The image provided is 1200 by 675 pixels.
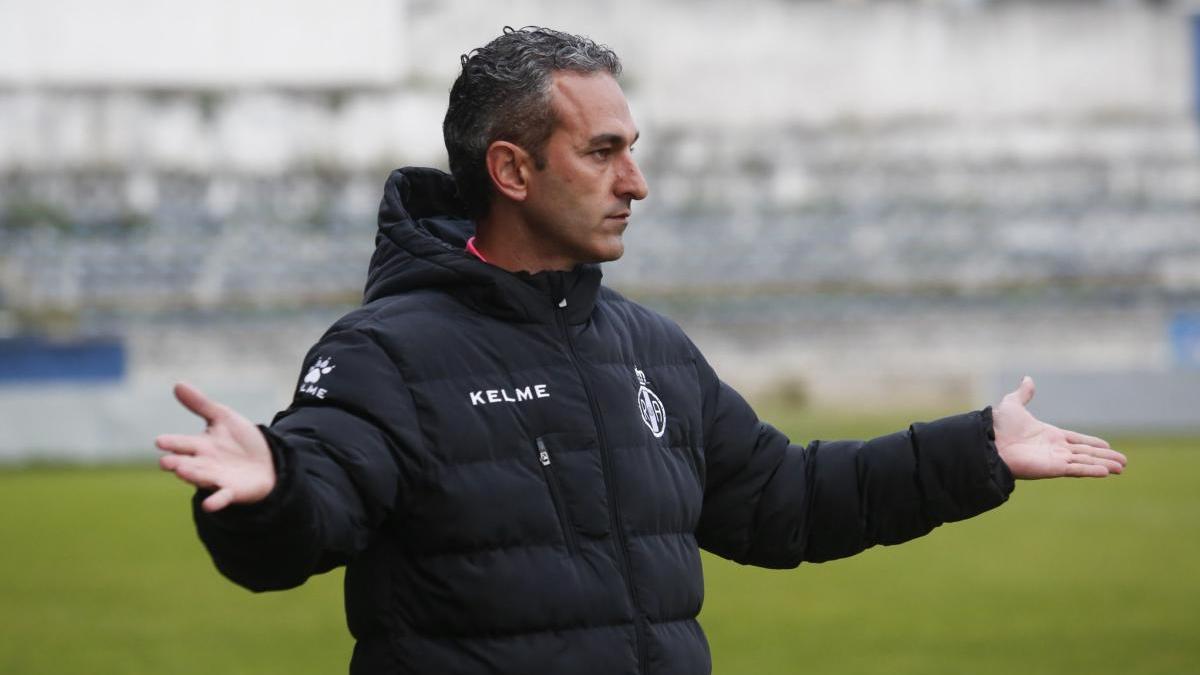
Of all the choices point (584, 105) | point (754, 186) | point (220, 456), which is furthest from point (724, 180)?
point (220, 456)

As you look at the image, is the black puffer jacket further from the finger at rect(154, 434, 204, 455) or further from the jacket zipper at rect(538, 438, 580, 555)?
the finger at rect(154, 434, 204, 455)

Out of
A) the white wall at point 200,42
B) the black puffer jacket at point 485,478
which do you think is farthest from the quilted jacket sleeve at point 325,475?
the white wall at point 200,42

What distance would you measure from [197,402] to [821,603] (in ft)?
29.0

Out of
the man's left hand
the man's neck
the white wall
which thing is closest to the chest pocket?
the man's neck

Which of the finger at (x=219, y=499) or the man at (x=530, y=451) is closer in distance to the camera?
the finger at (x=219, y=499)

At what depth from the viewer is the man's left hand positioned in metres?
3.34

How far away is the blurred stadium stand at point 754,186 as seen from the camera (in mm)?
34156

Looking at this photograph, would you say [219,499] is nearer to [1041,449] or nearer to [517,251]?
[517,251]

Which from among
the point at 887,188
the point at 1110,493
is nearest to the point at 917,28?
the point at 887,188

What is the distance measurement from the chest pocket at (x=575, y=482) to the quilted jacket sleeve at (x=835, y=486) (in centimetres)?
40

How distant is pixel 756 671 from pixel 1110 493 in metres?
10.6

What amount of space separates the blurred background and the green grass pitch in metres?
14.7

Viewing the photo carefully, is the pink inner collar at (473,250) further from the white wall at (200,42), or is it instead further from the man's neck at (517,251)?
the white wall at (200,42)

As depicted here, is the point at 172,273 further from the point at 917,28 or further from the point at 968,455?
the point at 968,455
